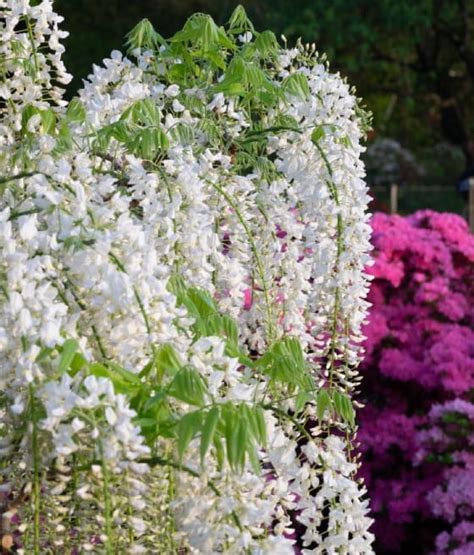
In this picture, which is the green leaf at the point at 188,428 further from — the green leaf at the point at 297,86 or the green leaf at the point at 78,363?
the green leaf at the point at 297,86

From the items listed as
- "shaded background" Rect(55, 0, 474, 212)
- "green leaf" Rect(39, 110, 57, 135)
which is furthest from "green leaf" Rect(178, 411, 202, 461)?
"shaded background" Rect(55, 0, 474, 212)

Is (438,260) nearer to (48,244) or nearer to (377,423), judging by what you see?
(377,423)

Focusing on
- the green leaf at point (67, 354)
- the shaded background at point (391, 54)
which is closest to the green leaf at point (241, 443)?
the green leaf at point (67, 354)

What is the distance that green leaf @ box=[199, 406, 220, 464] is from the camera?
2.02 metres

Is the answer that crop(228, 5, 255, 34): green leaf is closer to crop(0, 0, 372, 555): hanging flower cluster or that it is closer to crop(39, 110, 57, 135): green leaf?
crop(0, 0, 372, 555): hanging flower cluster

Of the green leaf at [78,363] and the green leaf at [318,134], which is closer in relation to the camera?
the green leaf at [78,363]

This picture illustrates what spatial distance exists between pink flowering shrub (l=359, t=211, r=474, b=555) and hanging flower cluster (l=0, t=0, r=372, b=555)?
1438 mm

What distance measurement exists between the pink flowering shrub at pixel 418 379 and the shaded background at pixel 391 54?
34.1ft

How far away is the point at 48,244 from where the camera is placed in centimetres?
234

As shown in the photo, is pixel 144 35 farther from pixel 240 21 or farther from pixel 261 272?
pixel 261 272

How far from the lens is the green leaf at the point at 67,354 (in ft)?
6.97

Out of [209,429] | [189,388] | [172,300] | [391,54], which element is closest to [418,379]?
[172,300]

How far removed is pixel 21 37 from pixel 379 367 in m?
2.93

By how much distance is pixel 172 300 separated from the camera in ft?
7.66
